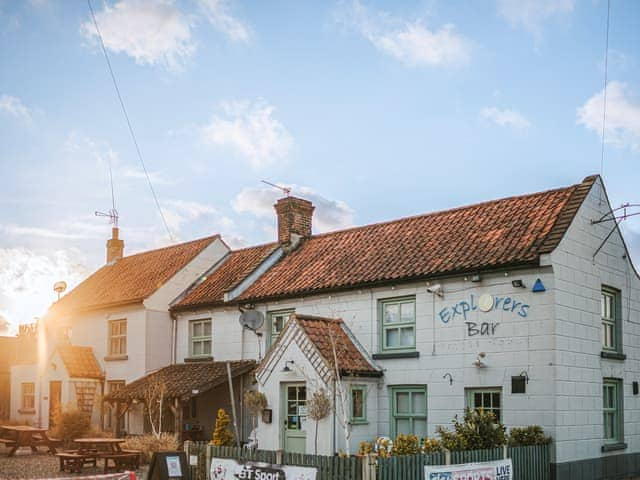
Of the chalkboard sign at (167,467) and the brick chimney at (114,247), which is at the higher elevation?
the brick chimney at (114,247)

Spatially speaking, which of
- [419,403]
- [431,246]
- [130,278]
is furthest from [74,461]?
[130,278]

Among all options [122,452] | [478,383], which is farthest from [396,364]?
[122,452]

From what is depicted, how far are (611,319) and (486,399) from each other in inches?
182

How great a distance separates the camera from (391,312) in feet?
69.9

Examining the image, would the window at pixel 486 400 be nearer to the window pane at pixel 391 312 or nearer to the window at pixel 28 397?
the window pane at pixel 391 312

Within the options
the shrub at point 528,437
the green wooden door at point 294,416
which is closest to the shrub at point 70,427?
the green wooden door at point 294,416

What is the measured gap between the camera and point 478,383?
18.9 meters

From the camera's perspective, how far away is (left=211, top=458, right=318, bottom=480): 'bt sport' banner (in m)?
13.8

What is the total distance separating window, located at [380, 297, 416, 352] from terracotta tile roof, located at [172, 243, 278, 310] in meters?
6.43

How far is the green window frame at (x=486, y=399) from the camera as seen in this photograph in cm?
1867

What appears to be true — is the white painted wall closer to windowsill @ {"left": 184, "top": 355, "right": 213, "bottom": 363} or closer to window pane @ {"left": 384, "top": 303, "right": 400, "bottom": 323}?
window pane @ {"left": 384, "top": 303, "right": 400, "bottom": 323}

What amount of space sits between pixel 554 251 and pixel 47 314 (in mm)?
23907

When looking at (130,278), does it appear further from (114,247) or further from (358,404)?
(358,404)

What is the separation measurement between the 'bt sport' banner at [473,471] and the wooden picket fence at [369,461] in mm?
180
